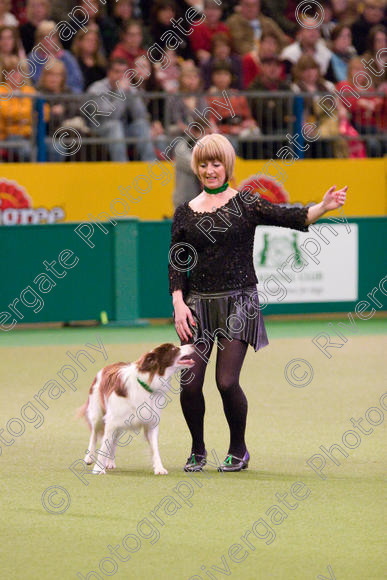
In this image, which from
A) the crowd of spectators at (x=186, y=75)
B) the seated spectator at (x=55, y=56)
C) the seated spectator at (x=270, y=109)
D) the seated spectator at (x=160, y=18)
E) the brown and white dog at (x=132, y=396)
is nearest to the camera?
the brown and white dog at (x=132, y=396)

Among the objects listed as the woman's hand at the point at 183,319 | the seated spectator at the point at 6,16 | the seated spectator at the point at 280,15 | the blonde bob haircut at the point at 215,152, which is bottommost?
the woman's hand at the point at 183,319

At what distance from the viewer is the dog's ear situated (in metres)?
6.51

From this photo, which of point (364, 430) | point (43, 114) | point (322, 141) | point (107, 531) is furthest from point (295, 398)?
point (322, 141)

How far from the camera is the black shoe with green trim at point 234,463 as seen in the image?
6.88 m

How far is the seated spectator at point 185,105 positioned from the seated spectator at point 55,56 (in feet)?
4.01

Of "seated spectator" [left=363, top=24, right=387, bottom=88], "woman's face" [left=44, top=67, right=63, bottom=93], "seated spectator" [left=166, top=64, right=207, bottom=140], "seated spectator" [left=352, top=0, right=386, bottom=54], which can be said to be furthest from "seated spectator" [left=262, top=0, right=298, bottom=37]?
"woman's face" [left=44, top=67, right=63, bottom=93]

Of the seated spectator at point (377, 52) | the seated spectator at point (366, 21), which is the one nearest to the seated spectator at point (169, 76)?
the seated spectator at point (377, 52)

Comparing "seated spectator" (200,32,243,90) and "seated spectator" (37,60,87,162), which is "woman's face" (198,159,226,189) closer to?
"seated spectator" (37,60,87,162)

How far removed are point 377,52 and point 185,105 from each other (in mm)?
3853

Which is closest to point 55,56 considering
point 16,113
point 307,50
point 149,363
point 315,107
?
point 16,113

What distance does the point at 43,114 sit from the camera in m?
14.1

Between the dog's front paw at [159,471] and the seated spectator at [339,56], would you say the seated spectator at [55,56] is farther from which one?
the dog's front paw at [159,471]

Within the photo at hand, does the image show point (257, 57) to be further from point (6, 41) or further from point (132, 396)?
point (132, 396)

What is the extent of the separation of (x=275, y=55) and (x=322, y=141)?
131 centimetres
